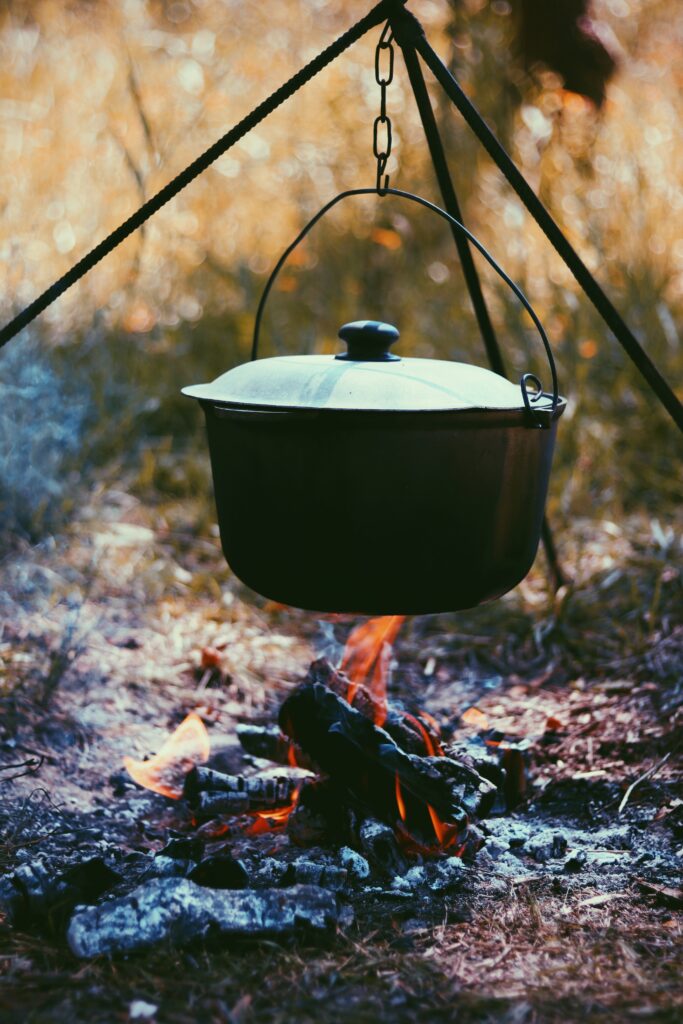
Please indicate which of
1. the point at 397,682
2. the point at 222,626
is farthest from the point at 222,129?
the point at 397,682

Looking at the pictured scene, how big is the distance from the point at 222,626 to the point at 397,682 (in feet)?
1.96

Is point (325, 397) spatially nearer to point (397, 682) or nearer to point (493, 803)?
point (493, 803)

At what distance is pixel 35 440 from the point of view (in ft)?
11.3

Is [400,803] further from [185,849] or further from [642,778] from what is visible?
[642,778]

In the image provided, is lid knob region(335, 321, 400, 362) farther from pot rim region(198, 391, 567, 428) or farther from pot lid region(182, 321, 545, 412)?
pot rim region(198, 391, 567, 428)

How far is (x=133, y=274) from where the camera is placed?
3748 mm

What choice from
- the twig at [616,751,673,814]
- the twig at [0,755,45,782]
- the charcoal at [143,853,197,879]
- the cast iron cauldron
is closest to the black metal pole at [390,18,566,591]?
the cast iron cauldron

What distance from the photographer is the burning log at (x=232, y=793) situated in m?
2.20

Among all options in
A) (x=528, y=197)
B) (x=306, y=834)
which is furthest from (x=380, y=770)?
(x=528, y=197)

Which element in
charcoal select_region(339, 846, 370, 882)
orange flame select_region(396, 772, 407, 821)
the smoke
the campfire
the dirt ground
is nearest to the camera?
the dirt ground

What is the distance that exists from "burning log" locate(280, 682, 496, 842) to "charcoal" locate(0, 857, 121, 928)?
505 millimetres

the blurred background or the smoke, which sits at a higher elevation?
the blurred background

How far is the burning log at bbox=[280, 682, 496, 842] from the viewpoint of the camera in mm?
2074

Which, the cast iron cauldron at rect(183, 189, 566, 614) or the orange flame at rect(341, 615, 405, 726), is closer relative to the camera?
the cast iron cauldron at rect(183, 189, 566, 614)
